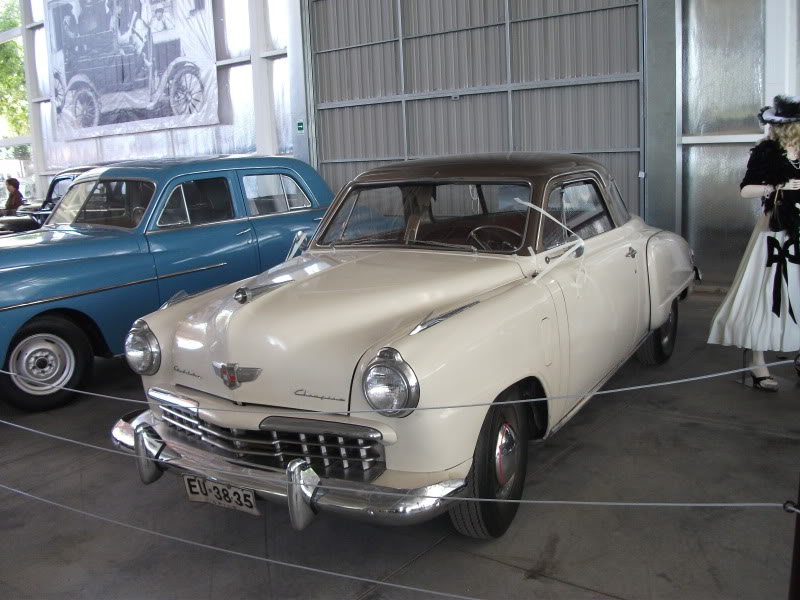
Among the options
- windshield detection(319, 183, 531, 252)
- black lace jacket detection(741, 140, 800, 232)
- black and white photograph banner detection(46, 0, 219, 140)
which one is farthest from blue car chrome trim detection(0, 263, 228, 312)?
black and white photograph banner detection(46, 0, 219, 140)

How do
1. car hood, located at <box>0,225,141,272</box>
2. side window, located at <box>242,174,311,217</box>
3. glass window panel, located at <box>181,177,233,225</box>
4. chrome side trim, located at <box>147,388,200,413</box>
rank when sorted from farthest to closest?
side window, located at <box>242,174,311,217</box> → glass window panel, located at <box>181,177,233,225</box> → car hood, located at <box>0,225,141,272</box> → chrome side trim, located at <box>147,388,200,413</box>

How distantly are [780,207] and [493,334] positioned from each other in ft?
8.42

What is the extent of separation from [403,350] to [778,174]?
3.02 metres

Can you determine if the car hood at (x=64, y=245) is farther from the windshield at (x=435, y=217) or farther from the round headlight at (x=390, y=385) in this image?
the round headlight at (x=390, y=385)

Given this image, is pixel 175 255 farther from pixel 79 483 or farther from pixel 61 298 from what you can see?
pixel 79 483

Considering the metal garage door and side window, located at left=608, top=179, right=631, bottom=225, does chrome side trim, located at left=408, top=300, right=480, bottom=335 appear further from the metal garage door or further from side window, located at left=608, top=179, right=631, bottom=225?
the metal garage door

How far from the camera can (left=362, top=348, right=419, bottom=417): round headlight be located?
2.69 meters

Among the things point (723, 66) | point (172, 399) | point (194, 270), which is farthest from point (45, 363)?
point (723, 66)

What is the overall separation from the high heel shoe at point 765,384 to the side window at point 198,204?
4.12 meters

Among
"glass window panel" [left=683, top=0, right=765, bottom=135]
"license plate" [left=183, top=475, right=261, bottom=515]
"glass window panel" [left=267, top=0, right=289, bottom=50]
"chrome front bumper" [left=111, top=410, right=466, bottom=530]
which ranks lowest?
"license plate" [left=183, top=475, right=261, bottom=515]

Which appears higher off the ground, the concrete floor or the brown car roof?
the brown car roof

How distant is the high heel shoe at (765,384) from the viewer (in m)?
4.84

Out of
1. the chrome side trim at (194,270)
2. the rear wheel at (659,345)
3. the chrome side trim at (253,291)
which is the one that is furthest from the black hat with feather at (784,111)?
the chrome side trim at (194,270)

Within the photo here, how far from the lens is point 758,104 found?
791 cm
